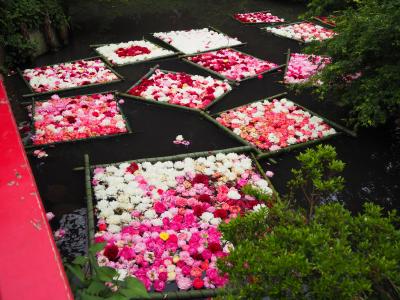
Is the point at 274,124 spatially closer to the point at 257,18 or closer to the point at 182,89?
the point at 182,89

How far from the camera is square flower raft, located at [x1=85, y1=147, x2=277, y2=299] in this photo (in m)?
4.38

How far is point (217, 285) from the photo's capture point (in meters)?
4.25

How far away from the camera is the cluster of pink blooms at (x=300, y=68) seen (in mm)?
9633

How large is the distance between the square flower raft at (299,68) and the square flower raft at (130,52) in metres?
3.50

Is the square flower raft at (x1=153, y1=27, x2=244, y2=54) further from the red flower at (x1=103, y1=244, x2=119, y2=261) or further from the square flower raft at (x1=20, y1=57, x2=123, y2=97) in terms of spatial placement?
the red flower at (x1=103, y1=244, x2=119, y2=261)

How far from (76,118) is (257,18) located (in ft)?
33.5

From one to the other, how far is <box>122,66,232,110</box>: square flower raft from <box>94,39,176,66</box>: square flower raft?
1.09 meters

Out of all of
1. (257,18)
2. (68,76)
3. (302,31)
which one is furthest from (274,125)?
(257,18)

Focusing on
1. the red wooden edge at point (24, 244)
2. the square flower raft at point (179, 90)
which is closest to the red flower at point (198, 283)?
the red wooden edge at point (24, 244)

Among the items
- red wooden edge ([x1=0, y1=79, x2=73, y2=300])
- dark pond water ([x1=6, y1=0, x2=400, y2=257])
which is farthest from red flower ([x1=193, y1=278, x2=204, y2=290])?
red wooden edge ([x1=0, y1=79, x2=73, y2=300])

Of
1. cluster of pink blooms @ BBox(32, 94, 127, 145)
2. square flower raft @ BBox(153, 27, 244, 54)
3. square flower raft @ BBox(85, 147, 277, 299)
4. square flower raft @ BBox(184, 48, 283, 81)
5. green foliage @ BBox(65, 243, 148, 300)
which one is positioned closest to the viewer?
green foliage @ BBox(65, 243, 148, 300)

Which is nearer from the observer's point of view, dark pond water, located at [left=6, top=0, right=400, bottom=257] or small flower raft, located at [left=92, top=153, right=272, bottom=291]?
small flower raft, located at [left=92, top=153, right=272, bottom=291]

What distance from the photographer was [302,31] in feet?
44.3

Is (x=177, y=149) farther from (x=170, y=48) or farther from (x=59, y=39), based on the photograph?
(x=59, y=39)
